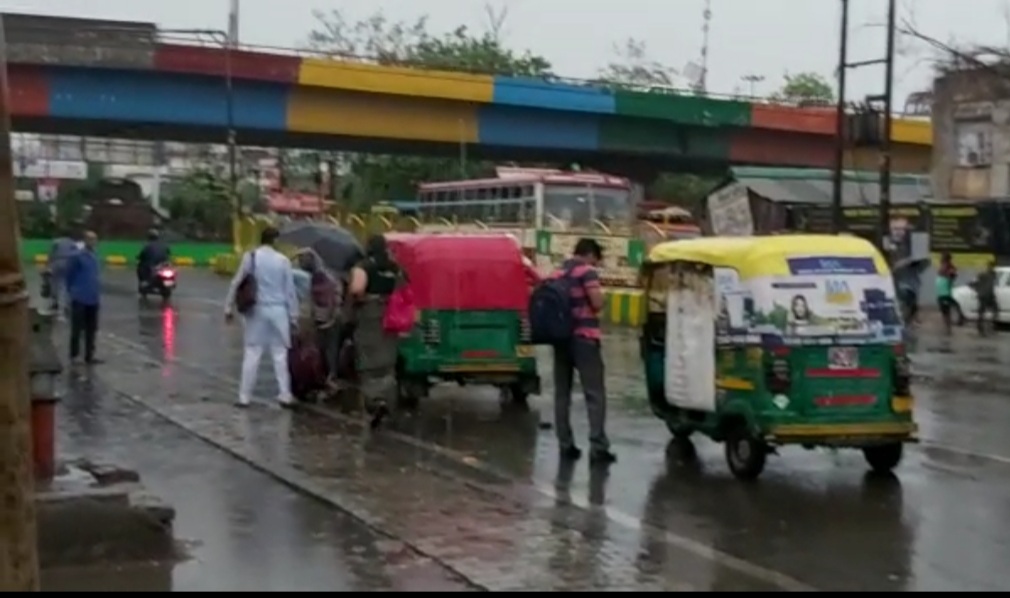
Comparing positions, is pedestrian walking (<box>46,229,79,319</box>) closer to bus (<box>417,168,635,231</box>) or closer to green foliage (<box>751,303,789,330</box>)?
green foliage (<box>751,303,789,330</box>)

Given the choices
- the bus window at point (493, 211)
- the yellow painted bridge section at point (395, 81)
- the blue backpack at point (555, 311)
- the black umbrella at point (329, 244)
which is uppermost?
the yellow painted bridge section at point (395, 81)

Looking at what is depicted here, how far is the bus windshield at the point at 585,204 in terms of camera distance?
40000 millimetres

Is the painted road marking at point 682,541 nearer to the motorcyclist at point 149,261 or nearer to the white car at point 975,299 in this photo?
the motorcyclist at point 149,261

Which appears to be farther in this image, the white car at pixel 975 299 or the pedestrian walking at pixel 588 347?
the white car at pixel 975 299

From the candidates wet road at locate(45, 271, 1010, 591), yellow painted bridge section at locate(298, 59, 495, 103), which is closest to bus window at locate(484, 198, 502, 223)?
yellow painted bridge section at locate(298, 59, 495, 103)

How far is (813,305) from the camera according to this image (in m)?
12.7

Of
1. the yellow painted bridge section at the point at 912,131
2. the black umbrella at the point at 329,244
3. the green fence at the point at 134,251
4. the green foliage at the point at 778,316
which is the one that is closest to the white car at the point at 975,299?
the black umbrella at the point at 329,244

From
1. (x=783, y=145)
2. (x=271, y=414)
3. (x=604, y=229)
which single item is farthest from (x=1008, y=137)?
(x=271, y=414)

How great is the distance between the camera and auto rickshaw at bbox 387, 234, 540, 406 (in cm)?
1717

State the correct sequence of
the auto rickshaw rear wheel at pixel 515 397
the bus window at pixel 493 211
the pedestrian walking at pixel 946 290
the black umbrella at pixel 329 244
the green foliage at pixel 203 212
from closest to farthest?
the auto rickshaw rear wheel at pixel 515 397
the black umbrella at pixel 329 244
the pedestrian walking at pixel 946 290
the bus window at pixel 493 211
the green foliage at pixel 203 212

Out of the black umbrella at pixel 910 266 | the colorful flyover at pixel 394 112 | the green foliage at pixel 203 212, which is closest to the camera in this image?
the black umbrella at pixel 910 266

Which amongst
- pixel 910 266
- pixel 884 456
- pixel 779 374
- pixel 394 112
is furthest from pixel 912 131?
pixel 779 374

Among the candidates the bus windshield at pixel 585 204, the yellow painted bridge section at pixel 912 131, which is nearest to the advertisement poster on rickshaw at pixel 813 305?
the bus windshield at pixel 585 204

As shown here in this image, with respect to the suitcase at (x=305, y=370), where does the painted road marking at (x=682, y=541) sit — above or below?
below
